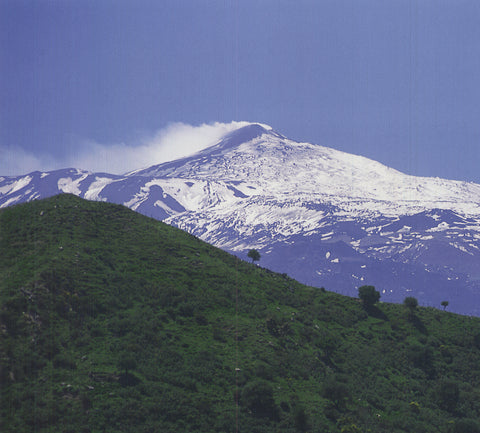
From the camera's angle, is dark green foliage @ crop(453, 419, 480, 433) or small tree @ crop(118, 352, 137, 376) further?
dark green foliage @ crop(453, 419, 480, 433)

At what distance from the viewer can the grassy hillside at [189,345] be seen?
4125 centimetres

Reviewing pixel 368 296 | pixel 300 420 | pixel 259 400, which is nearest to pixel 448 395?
pixel 300 420

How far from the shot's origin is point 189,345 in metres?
52.7

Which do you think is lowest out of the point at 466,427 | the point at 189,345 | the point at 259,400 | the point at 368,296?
the point at 466,427

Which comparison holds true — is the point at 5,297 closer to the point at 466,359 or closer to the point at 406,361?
the point at 406,361

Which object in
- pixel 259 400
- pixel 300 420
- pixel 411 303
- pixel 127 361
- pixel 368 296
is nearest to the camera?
pixel 300 420

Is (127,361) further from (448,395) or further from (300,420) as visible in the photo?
(448,395)

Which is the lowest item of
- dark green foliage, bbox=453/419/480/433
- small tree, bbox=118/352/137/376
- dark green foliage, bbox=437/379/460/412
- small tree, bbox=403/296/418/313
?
dark green foliage, bbox=453/419/480/433

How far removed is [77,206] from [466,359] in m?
62.6

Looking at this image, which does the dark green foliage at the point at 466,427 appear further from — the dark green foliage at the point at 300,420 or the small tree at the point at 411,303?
the small tree at the point at 411,303

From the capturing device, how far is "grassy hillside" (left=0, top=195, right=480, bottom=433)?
41250 millimetres

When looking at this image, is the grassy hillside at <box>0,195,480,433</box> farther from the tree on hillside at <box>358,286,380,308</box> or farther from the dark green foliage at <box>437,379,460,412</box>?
the tree on hillside at <box>358,286,380,308</box>

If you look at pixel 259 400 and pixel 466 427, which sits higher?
pixel 259 400

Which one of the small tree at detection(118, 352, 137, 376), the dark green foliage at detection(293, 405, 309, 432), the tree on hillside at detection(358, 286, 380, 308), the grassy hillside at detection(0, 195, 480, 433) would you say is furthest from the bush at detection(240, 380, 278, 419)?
the tree on hillside at detection(358, 286, 380, 308)
